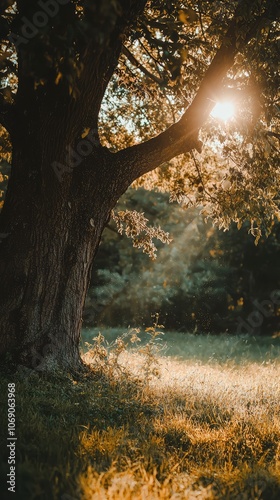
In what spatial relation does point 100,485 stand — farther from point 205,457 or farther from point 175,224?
point 175,224

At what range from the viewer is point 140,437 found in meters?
5.52

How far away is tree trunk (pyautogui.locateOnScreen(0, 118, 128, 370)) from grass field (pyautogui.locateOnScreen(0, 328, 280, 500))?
572 mm

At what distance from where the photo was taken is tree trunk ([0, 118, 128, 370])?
748 cm

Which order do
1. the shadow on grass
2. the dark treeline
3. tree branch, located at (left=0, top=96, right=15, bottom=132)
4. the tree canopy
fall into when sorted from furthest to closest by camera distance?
the dark treeline < tree branch, located at (left=0, top=96, right=15, bottom=132) < the tree canopy < the shadow on grass

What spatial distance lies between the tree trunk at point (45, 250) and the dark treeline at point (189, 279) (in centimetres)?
1376

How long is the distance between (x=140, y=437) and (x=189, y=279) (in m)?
20.2

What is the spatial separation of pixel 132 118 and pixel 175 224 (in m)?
15.8

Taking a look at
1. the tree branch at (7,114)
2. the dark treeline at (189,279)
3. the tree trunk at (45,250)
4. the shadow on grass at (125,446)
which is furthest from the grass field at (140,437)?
the dark treeline at (189,279)

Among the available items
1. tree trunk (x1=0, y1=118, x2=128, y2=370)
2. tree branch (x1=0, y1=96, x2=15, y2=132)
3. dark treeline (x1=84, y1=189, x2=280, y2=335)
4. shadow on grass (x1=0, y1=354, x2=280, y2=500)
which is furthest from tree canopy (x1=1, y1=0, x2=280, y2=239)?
dark treeline (x1=84, y1=189, x2=280, y2=335)

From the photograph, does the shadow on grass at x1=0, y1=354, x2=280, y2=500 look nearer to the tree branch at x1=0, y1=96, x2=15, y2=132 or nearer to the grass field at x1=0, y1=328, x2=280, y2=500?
the grass field at x1=0, y1=328, x2=280, y2=500

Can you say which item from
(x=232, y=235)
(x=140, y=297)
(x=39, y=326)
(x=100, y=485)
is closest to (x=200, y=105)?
(x=39, y=326)

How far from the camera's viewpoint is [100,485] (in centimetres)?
413

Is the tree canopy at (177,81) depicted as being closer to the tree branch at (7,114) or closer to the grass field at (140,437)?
the tree branch at (7,114)

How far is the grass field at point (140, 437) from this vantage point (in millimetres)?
4180
